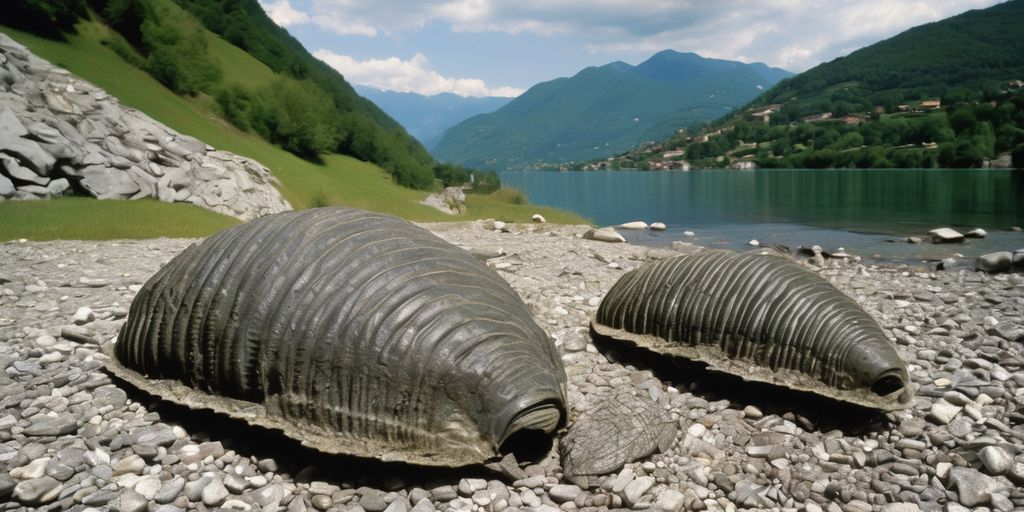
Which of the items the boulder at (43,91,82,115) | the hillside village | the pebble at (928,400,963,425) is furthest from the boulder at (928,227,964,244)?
the hillside village

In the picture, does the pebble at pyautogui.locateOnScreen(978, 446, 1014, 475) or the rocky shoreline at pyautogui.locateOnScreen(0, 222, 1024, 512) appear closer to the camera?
the rocky shoreline at pyautogui.locateOnScreen(0, 222, 1024, 512)

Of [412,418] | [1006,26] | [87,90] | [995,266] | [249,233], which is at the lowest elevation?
[995,266]

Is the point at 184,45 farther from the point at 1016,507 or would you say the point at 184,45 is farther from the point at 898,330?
the point at 1016,507

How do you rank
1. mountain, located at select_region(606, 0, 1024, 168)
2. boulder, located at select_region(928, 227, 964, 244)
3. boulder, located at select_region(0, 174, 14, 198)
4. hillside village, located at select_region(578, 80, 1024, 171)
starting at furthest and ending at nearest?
hillside village, located at select_region(578, 80, 1024, 171), mountain, located at select_region(606, 0, 1024, 168), boulder, located at select_region(928, 227, 964, 244), boulder, located at select_region(0, 174, 14, 198)

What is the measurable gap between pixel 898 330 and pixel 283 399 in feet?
28.3

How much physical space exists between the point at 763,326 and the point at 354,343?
421 cm

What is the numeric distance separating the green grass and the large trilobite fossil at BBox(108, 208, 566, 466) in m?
13.4

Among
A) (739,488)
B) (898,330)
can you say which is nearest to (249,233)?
(739,488)

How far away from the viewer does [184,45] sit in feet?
125

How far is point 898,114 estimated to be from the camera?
416 feet

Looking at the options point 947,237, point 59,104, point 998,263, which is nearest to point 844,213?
point 947,237

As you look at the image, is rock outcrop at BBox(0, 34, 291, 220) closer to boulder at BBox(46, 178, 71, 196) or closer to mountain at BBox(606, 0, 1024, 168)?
boulder at BBox(46, 178, 71, 196)

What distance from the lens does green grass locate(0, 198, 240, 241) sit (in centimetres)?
1559

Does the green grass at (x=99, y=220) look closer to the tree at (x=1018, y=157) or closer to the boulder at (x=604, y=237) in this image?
the boulder at (x=604, y=237)
